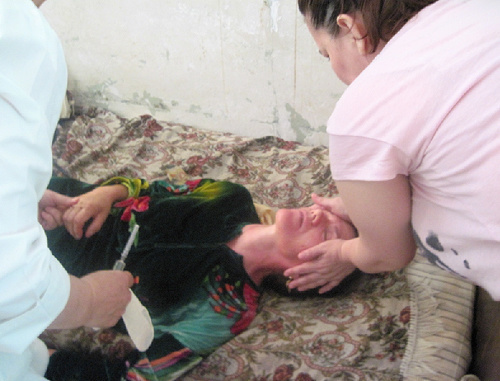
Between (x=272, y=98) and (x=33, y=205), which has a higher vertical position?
(x=33, y=205)

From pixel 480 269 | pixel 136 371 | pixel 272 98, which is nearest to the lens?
pixel 480 269

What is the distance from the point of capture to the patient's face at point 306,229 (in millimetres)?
1340

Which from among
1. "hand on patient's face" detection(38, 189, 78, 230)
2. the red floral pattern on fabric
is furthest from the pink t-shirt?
"hand on patient's face" detection(38, 189, 78, 230)

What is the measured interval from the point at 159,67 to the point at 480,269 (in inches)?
71.6

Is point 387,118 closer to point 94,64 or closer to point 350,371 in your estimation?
point 350,371

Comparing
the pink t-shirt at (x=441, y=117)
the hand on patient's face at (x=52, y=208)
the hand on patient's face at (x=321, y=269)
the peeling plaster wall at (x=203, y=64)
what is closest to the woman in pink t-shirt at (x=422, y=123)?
the pink t-shirt at (x=441, y=117)

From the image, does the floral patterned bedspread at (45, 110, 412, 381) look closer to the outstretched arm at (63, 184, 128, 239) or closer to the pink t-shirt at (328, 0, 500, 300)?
the outstretched arm at (63, 184, 128, 239)

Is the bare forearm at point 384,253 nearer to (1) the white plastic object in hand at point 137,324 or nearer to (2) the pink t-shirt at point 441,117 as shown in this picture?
(2) the pink t-shirt at point 441,117

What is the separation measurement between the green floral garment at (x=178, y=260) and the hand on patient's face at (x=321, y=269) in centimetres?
15

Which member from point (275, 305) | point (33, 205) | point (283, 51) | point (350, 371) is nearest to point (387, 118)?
point (33, 205)

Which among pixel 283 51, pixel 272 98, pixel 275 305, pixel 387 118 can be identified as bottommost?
pixel 275 305

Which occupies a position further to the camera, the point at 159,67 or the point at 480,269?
the point at 159,67

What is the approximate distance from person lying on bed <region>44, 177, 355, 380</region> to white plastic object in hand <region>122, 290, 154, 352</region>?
0.21 feet

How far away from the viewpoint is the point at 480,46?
0.61 meters
